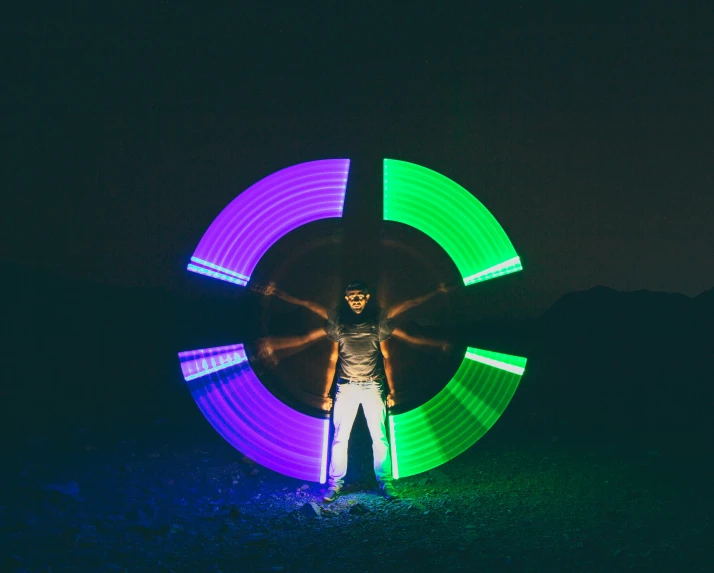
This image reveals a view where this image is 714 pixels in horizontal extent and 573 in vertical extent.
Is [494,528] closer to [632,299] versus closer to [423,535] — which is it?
[423,535]

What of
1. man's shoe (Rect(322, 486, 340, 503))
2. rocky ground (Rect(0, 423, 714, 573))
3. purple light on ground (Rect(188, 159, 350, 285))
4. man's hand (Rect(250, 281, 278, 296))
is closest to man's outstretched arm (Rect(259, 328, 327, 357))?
man's hand (Rect(250, 281, 278, 296))

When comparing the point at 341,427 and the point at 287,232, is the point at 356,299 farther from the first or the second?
the point at 341,427

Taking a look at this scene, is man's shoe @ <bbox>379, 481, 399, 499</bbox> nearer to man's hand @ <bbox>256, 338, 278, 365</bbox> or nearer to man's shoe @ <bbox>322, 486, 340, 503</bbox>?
man's shoe @ <bbox>322, 486, 340, 503</bbox>

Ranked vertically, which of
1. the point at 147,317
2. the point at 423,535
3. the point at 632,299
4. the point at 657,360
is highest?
the point at 632,299

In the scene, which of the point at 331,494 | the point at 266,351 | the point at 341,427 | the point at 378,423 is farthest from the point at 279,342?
the point at 331,494

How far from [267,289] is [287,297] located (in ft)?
0.92

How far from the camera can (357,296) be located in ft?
24.0

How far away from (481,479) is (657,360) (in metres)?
17.1

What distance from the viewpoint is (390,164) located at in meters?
7.36

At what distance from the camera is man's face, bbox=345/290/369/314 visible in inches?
288

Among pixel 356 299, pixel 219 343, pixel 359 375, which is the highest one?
pixel 219 343

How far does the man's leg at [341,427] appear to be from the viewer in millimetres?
7289

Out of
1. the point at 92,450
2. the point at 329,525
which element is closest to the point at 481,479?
the point at 329,525

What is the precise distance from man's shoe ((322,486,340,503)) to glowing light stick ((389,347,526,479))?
70 centimetres
